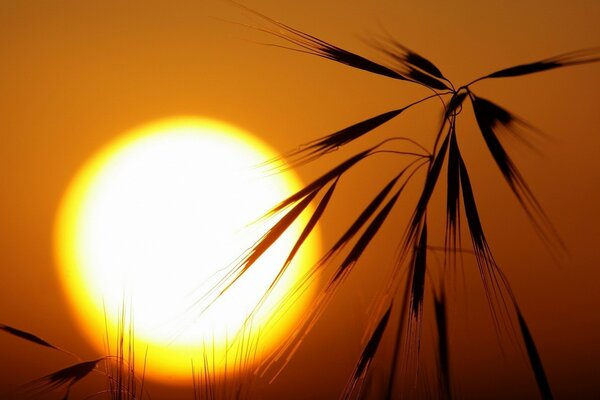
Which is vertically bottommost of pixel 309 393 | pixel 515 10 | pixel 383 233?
pixel 309 393

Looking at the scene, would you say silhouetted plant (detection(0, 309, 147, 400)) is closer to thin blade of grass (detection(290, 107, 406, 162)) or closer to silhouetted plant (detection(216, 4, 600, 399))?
silhouetted plant (detection(216, 4, 600, 399))

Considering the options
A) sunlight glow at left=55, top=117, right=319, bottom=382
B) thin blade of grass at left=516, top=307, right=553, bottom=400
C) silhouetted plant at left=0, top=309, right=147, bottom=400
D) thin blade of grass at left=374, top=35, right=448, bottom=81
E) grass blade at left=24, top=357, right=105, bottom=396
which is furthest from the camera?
sunlight glow at left=55, top=117, right=319, bottom=382

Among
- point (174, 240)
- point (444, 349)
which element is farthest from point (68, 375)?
point (444, 349)

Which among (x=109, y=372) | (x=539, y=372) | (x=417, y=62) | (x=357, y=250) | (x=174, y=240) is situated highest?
(x=417, y=62)

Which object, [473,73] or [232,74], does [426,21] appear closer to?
[473,73]

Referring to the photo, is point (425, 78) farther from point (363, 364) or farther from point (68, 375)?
point (68, 375)

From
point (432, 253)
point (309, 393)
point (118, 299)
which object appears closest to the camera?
point (118, 299)

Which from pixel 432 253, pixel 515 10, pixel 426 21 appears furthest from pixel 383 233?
pixel 515 10

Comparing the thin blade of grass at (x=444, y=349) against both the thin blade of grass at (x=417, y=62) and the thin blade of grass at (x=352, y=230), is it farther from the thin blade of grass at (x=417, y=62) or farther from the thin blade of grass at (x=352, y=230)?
the thin blade of grass at (x=417, y=62)

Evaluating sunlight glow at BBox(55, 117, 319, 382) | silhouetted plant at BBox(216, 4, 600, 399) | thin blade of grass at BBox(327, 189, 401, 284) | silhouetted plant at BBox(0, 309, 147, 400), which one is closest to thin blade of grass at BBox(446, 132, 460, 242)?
silhouetted plant at BBox(216, 4, 600, 399)
